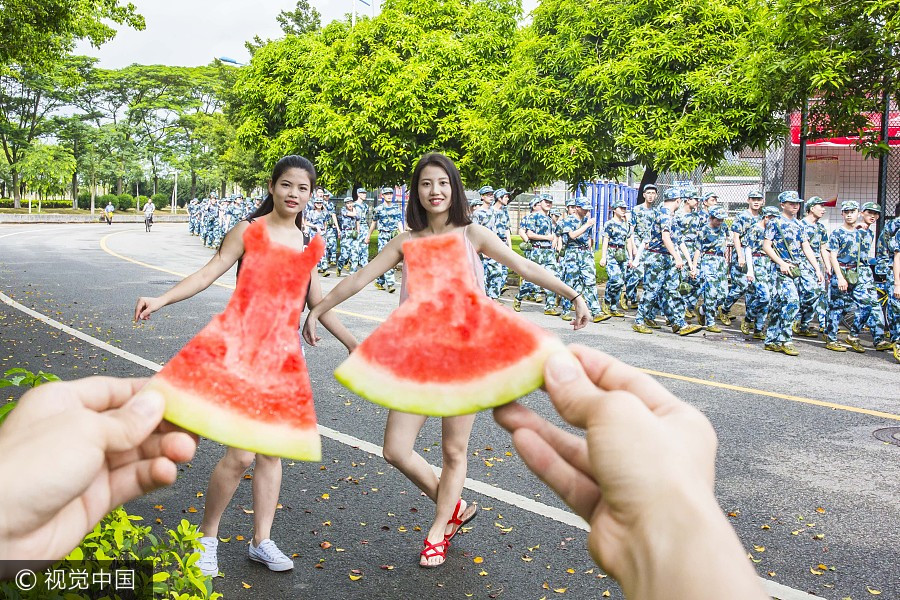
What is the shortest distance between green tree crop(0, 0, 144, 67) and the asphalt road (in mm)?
5765

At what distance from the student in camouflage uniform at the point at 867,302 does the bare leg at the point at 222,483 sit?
9494 millimetres

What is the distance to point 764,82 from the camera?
44.9ft

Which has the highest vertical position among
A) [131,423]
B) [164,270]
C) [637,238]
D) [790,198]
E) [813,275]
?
[790,198]

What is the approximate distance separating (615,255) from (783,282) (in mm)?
3773

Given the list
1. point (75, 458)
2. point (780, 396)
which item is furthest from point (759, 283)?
point (75, 458)

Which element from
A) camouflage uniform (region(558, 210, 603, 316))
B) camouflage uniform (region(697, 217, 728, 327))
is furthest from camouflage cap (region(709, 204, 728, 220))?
camouflage uniform (region(558, 210, 603, 316))

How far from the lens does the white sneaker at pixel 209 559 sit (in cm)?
384

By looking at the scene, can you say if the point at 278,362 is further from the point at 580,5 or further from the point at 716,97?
the point at 580,5

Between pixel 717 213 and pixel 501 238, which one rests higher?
pixel 717 213

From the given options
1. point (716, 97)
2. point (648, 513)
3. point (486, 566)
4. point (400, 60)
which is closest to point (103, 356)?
point (486, 566)

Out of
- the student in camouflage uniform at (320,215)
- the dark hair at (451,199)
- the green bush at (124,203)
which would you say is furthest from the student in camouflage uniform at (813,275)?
the green bush at (124,203)

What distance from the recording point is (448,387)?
5.50ft

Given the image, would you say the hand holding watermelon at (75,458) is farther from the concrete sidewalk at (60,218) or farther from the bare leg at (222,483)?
the concrete sidewalk at (60,218)

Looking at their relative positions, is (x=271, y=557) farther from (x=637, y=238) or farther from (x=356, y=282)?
(x=637, y=238)
